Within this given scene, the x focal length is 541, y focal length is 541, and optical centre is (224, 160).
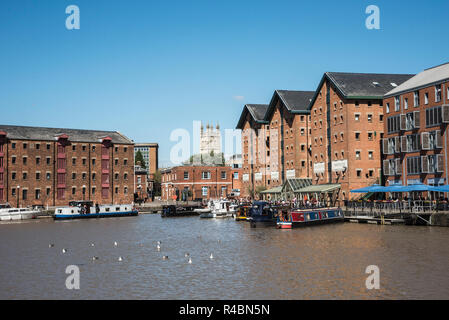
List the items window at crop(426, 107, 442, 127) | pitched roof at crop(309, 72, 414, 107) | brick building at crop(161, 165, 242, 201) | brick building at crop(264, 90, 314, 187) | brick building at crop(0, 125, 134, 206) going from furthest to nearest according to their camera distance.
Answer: brick building at crop(161, 165, 242, 201) → brick building at crop(0, 125, 134, 206) → brick building at crop(264, 90, 314, 187) → pitched roof at crop(309, 72, 414, 107) → window at crop(426, 107, 442, 127)

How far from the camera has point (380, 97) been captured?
82812 mm

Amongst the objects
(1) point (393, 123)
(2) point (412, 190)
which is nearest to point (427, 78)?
(1) point (393, 123)

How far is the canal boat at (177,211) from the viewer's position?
3725 inches

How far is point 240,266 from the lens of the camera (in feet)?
112

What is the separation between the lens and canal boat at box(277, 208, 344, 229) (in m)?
62.2

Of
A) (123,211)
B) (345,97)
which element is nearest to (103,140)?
(123,211)

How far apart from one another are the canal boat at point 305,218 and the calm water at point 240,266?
6.72 meters

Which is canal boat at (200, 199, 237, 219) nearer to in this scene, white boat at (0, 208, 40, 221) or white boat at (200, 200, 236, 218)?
white boat at (200, 200, 236, 218)

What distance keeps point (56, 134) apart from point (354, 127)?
197 ft

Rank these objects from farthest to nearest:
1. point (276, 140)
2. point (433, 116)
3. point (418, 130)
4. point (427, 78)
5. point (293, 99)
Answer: point (276, 140)
point (293, 99)
point (427, 78)
point (418, 130)
point (433, 116)

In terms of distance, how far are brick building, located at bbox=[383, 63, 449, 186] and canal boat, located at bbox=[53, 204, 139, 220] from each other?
4714 centimetres

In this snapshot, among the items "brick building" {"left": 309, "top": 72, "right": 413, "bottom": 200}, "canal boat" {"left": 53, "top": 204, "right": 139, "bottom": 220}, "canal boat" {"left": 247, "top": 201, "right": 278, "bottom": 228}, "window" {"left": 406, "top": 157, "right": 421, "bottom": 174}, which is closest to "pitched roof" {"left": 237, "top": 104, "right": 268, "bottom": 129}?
"brick building" {"left": 309, "top": 72, "right": 413, "bottom": 200}

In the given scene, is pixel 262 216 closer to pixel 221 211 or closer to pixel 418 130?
pixel 221 211
